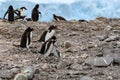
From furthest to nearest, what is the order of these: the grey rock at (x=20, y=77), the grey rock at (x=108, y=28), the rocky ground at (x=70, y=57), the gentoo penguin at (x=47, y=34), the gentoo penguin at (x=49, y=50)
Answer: the grey rock at (x=108, y=28) → the gentoo penguin at (x=47, y=34) → the gentoo penguin at (x=49, y=50) → the rocky ground at (x=70, y=57) → the grey rock at (x=20, y=77)

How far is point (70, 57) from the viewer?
10.7 m

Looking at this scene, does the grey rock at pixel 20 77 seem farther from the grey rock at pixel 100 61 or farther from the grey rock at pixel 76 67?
the grey rock at pixel 100 61

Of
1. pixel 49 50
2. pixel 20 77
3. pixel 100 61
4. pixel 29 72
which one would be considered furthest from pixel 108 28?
pixel 20 77

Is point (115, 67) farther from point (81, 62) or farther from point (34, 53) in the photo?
point (34, 53)

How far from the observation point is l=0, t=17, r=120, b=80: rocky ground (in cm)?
868

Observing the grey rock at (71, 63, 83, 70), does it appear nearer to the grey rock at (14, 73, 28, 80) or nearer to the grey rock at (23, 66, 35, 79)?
the grey rock at (23, 66, 35, 79)

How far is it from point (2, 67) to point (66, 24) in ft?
29.0

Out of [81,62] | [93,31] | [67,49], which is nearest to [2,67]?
[81,62]

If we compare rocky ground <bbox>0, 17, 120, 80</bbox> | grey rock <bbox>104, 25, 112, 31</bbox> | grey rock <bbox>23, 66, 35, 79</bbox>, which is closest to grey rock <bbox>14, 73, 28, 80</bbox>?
grey rock <bbox>23, 66, 35, 79</bbox>

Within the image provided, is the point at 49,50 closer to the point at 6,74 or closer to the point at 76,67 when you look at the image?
the point at 76,67

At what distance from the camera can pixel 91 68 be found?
918 centimetres

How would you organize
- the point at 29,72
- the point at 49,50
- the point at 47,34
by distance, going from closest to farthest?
the point at 29,72
the point at 49,50
the point at 47,34

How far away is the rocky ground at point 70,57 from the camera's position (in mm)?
8680

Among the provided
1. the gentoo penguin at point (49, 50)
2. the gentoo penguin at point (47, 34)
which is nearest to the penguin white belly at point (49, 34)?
the gentoo penguin at point (47, 34)
